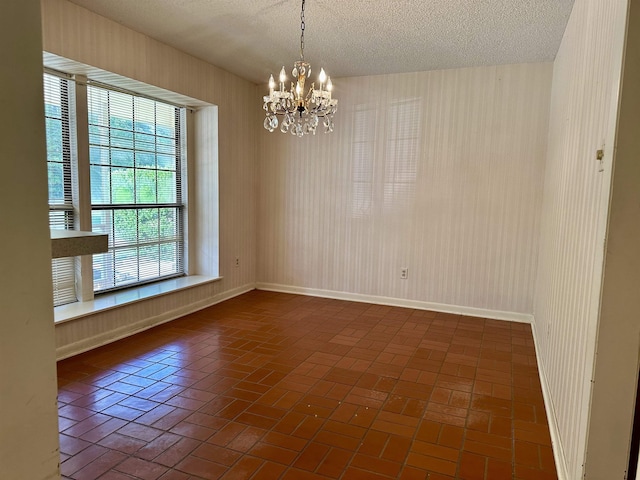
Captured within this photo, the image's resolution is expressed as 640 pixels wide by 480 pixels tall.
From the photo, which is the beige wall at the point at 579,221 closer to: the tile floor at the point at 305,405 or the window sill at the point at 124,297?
the tile floor at the point at 305,405

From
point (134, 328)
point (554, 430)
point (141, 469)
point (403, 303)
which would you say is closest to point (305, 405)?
point (141, 469)

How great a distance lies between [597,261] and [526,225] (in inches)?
119

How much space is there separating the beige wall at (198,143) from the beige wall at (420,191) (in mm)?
375


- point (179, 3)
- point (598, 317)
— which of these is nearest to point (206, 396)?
point (598, 317)

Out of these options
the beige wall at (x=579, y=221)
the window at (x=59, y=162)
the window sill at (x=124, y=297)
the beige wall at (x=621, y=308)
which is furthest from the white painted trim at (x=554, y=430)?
the window at (x=59, y=162)

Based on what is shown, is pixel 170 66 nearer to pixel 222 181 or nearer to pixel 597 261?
pixel 222 181

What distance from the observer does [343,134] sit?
5129 mm

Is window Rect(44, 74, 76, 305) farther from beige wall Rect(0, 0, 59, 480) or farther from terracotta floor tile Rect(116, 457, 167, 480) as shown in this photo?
beige wall Rect(0, 0, 59, 480)

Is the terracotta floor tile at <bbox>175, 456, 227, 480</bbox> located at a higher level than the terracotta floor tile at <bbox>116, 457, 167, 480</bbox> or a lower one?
higher

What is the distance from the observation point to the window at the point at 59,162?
11.1ft

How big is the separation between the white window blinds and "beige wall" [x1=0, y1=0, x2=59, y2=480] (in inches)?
123

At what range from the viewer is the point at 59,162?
11.3 feet

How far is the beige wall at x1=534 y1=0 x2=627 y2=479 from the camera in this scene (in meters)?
1.61

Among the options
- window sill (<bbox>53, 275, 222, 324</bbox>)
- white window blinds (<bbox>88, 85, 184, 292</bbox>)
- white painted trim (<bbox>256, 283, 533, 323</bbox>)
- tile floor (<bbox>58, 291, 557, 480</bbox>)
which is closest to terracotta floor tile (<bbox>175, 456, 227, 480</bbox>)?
tile floor (<bbox>58, 291, 557, 480</bbox>)
